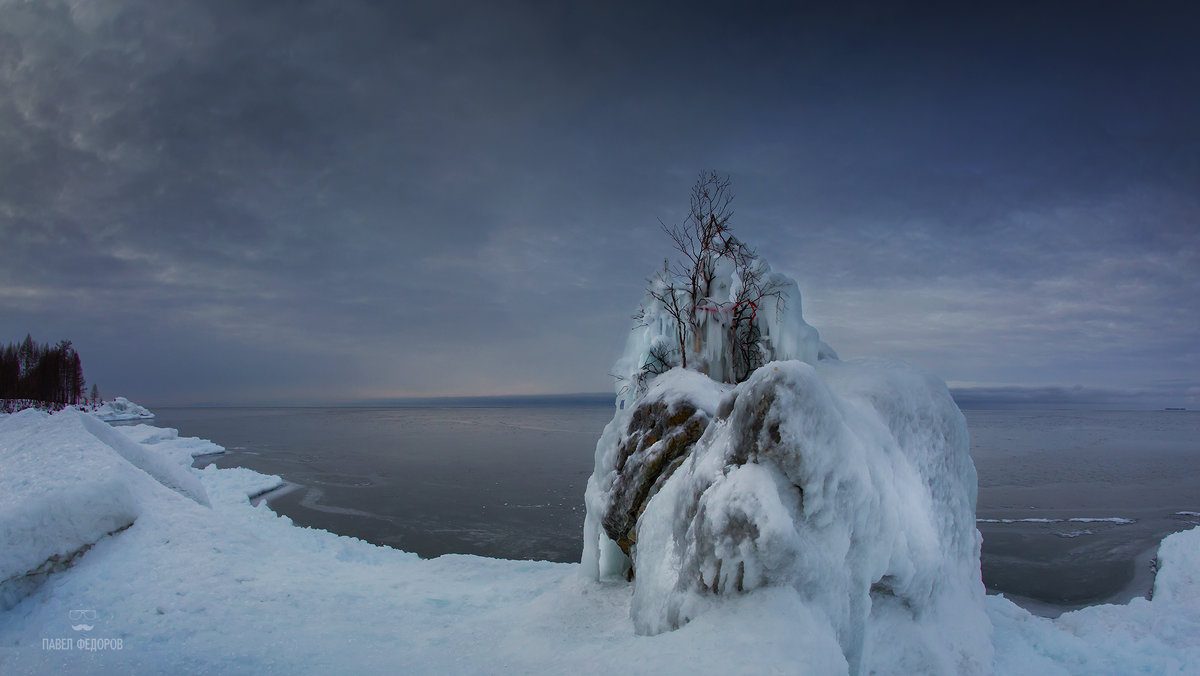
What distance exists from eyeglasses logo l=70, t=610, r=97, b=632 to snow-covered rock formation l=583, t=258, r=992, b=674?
7572 millimetres

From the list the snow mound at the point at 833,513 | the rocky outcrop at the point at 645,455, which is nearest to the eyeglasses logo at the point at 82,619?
the snow mound at the point at 833,513

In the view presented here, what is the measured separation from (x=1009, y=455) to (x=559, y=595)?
45.3 m

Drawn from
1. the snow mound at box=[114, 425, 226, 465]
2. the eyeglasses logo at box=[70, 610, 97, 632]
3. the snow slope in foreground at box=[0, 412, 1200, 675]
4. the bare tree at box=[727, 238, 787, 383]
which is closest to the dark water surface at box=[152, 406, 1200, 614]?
the snow mound at box=[114, 425, 226, 465]

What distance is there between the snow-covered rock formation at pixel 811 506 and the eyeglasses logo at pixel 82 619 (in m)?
7.57

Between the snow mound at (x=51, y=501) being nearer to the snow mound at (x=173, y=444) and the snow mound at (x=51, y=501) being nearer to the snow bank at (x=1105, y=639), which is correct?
the snow bank at (x=1105, y=639)

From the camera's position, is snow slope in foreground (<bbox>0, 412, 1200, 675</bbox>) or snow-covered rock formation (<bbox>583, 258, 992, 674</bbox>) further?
snow-covered rock formation (<bbox>583, 258, 992, 674</bbox>)

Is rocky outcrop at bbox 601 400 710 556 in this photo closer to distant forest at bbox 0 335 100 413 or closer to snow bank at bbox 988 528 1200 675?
snow bank at bbox 988 528 1200 675

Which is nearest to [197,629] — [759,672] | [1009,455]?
[759,672]

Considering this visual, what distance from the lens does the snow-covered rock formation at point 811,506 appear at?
582 centimetres

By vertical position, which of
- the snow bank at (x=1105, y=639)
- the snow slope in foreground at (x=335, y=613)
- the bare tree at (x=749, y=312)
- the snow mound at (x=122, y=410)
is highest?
the bare tree at (x=749, y=312)

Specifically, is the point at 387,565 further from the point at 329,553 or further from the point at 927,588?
the point at 927,588

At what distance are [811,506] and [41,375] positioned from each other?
310ft

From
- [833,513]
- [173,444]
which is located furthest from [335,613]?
[173,444]

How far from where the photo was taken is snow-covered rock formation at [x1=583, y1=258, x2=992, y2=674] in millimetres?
5824
